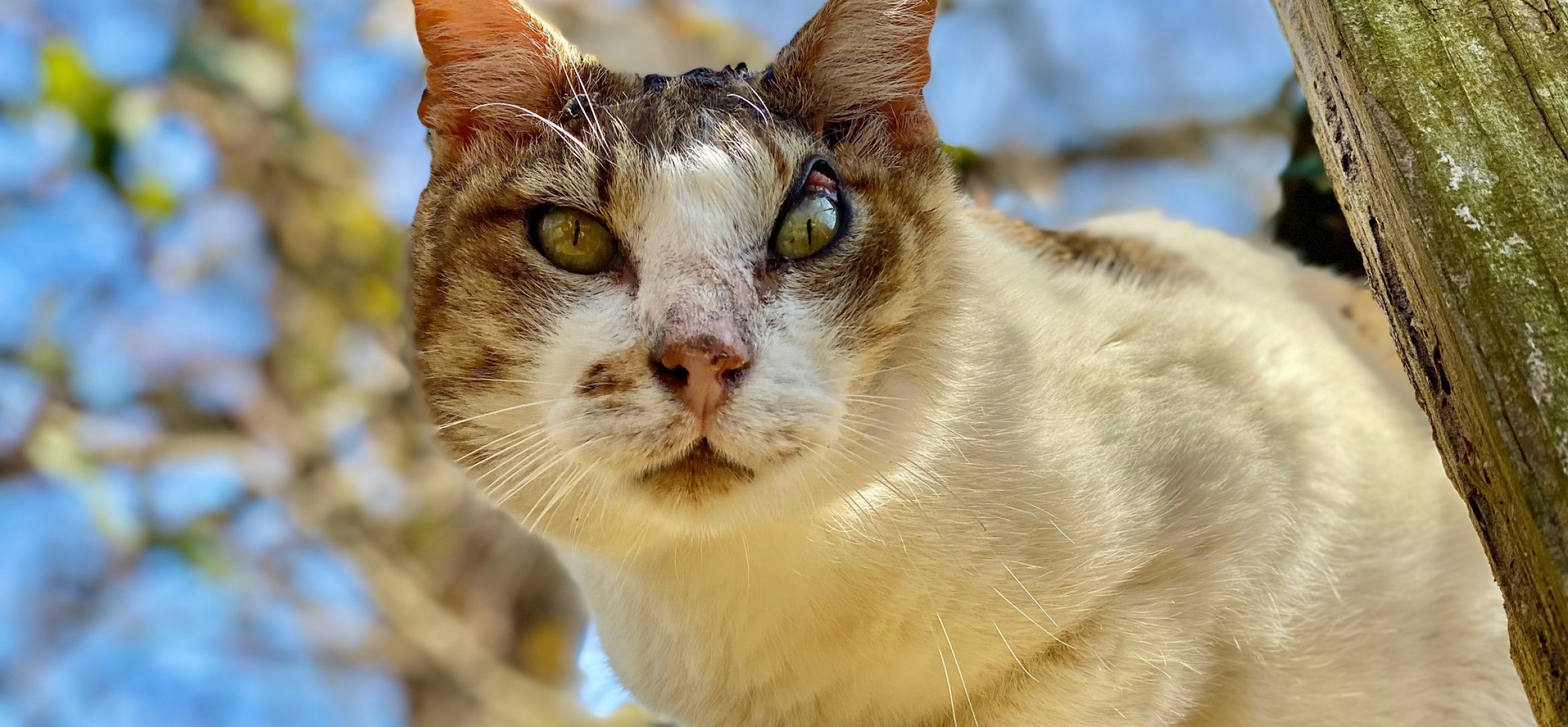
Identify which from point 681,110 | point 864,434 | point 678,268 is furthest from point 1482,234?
point 681,110

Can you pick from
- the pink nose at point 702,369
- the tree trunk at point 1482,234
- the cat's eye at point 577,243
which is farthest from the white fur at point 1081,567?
the tree trunk at point 1482,234

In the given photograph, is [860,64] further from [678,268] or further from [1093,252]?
[1093,252]

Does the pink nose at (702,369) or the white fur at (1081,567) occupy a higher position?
the pink nose at (702,369)

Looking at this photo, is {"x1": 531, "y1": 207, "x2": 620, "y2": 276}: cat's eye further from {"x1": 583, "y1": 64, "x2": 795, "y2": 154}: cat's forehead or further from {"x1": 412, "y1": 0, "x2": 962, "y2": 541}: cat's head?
{"x1": 583, "y1": 64, "x2": 795, "y2": 154}: cat's forehead

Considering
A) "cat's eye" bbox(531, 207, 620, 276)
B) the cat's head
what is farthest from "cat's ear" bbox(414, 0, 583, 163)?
"cat's eye" bbox(531, 207, 620, 276)

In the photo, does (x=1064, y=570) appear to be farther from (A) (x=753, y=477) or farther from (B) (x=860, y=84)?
(B) (x=860, y=84)

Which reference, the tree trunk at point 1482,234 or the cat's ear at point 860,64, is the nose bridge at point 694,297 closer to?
the cat's ear at point 860,64
